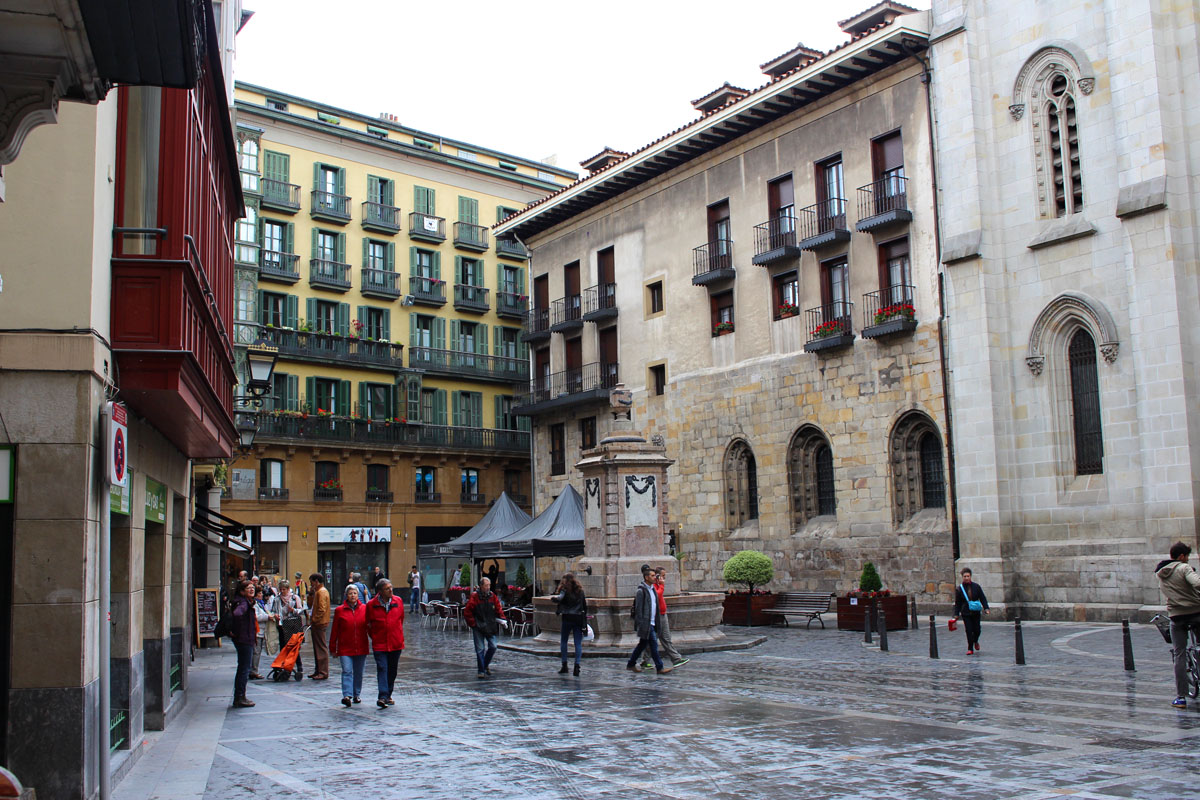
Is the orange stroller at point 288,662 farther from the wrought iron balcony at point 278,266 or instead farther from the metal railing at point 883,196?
the wrought iron balcony at point 278,266

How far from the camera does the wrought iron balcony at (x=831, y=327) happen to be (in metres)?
29.7

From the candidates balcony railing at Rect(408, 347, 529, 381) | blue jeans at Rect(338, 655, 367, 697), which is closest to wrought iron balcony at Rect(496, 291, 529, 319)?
balcony railing at Rect(408, 347, 529, 381)

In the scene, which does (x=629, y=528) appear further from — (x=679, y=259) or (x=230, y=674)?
(x=679, y=259)

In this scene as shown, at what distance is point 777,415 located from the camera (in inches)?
1271

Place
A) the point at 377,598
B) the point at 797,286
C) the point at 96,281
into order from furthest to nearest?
the point at 797,286 → the point at 377,598 → the point at 96,281

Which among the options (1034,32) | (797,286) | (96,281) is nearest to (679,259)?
(797,286)

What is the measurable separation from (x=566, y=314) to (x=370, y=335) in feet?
28.6

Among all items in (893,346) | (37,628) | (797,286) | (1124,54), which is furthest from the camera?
(797,286)

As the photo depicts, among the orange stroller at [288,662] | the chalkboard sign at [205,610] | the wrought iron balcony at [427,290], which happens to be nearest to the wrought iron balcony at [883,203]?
the orange stroller at [288,662]

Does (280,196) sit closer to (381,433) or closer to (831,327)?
(381,433)

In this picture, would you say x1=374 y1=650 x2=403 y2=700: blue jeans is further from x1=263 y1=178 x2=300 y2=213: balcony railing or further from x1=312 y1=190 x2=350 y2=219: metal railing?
x1=312 y1=190 x2=350 y2=219: metal railing

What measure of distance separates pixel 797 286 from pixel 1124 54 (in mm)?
10716

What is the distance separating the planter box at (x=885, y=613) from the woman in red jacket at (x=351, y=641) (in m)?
12.2

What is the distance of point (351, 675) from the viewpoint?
14.0 meters
